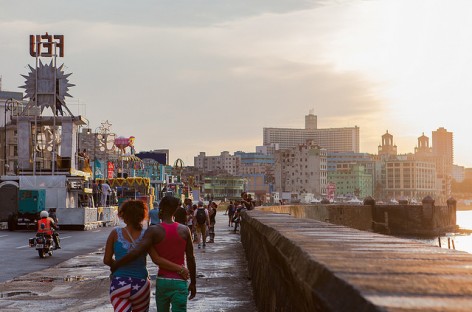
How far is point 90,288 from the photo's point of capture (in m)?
17.5

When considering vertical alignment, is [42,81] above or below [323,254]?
above

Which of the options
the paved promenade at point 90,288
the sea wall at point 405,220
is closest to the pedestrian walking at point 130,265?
the paved promenade at point 90,288

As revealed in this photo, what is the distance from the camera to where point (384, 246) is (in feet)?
17.2

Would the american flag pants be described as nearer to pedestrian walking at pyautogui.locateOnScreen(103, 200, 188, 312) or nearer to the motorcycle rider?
pedestrian walking at pyautogui.locateOnScreen(103, 200, 188, 312)

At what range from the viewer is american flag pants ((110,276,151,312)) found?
7.71 metres

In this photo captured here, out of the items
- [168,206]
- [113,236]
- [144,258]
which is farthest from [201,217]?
[144,258]

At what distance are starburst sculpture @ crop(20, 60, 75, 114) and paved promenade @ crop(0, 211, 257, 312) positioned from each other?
46.7m

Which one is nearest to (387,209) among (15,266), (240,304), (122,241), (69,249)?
(69,249)

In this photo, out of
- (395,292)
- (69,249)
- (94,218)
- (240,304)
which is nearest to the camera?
(395,292)

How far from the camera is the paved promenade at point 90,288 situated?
14469mm

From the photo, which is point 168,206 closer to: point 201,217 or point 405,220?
point 201,217

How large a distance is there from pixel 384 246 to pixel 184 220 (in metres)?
13.0

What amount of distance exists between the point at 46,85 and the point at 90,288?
55879mm

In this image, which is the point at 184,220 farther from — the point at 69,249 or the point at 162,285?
the point at 69,249
